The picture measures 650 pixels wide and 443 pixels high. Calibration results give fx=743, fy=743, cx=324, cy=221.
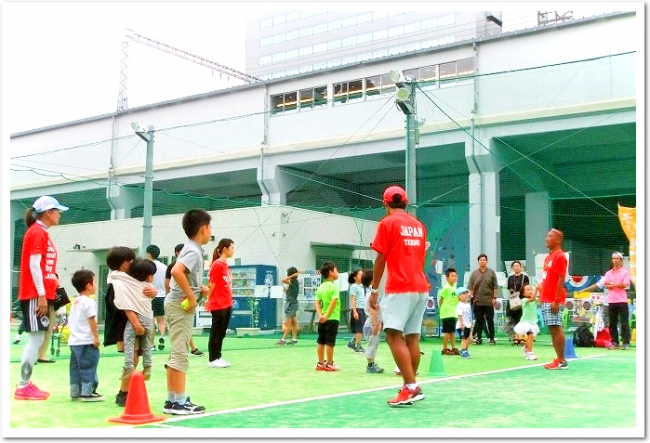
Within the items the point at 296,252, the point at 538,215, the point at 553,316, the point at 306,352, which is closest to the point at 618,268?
the point at 553,316

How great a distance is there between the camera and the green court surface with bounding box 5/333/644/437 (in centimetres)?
457

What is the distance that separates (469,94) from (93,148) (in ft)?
42.4

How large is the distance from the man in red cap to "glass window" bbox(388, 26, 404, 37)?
27437mm

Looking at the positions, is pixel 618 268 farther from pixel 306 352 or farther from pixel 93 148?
pixel 93 148

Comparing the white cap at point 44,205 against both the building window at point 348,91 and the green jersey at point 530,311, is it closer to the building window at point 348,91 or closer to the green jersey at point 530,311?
the green jersey at point 530,311

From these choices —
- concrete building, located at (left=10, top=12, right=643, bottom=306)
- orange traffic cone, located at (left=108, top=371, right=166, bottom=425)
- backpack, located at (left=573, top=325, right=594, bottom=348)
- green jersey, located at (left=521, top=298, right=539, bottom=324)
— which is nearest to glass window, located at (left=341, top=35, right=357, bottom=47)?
concrete building, located at (left=10, top=12, right=643, bottom=306)

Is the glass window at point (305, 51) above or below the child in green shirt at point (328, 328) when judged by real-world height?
above

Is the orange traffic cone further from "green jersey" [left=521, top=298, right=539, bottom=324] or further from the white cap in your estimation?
"green jersey" [left=521, top=298, right=539, bottom=324]

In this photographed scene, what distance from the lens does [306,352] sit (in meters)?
11.4

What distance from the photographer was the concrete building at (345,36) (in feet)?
84.9

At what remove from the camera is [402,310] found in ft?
17.9

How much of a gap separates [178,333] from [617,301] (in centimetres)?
862

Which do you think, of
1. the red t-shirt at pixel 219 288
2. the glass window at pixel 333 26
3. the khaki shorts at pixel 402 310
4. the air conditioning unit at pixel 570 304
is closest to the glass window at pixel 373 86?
the air conditioning unit at pixel 570 304

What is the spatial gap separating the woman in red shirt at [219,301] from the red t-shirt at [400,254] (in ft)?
11.2
